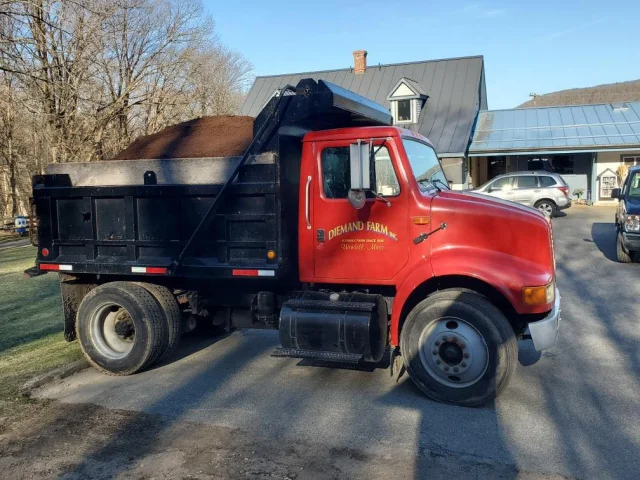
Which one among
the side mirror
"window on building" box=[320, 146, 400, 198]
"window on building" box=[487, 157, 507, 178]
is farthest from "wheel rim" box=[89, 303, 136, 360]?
"window on building" box=[487, 157, 507, 178]

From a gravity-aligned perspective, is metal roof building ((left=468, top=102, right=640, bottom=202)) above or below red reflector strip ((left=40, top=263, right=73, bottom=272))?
above

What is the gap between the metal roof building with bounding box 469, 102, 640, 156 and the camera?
23844 millimetres

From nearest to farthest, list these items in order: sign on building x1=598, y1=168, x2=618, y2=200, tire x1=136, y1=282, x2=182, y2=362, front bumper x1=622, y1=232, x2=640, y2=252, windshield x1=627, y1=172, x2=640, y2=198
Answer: tire x1=136, y1=282, x2=182, y2=362 < front bumper x1=622, y1=232, x2=640, y2=252 < windshield x1=627, y1=172, x2=640, y2=198 < sign on building x1=598, y1=168, x2=618, y2=200

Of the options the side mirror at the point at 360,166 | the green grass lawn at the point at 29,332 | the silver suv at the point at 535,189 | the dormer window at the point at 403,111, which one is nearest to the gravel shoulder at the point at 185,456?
the green grass lawn at the point at 29,332

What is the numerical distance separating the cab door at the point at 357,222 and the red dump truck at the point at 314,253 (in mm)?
14

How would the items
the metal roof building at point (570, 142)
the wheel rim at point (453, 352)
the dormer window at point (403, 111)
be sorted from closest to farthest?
the wheel rim at point (453, 352)
the metal roof building at point (570, 142)
the dormer window at point (403, 111)

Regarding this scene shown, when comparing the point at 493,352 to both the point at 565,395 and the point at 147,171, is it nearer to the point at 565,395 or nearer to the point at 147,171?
the point at 565,395

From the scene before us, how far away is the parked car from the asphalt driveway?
459 cm

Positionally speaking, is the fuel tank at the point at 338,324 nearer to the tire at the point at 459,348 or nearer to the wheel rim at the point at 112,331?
the tire at the point at 459,348

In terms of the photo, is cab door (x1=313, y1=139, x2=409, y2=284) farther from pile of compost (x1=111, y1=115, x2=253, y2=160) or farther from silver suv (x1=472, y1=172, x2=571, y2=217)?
silver suv (x1=472, y1=172, x2=571, y2=217)

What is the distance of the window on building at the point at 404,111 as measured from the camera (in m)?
27.5

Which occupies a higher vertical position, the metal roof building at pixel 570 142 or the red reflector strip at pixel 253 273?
the metal roof building at pixel 570 142

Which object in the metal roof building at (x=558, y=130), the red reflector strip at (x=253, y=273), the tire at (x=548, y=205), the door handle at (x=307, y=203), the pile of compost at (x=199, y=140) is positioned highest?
the metal roof building at (x=558, y=130)

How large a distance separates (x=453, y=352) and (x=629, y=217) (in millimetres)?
8411
